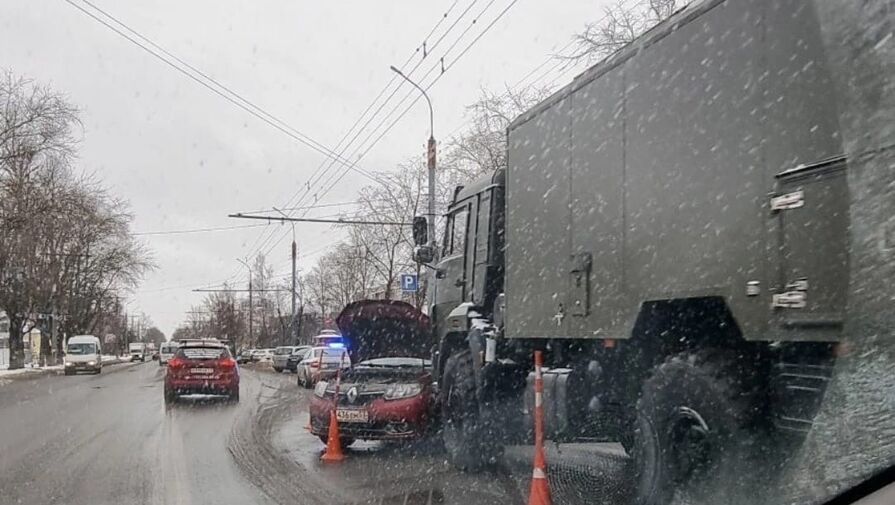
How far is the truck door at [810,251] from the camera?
353 cm

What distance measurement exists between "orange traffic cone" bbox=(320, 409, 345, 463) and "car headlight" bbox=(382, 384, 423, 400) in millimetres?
688

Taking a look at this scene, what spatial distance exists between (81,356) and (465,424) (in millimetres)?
41163

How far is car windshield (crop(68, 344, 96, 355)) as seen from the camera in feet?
148

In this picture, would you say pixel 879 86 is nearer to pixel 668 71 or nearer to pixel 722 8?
Answer: pixel 722 8

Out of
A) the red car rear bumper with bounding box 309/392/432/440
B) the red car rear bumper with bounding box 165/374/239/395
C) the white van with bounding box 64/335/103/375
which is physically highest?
the red car rear bumper with bounding box 309/392/432/440

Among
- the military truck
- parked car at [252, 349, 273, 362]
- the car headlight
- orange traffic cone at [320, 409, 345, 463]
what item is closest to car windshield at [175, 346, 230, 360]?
orange traffic cone at [320, 409, 345, 463]

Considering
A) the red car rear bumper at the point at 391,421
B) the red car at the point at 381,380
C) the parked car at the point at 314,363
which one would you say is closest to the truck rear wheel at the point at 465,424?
the red car rear bumper at the point at 391,421

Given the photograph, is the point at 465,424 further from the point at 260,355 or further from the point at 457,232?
the point at 260,355

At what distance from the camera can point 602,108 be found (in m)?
5.79

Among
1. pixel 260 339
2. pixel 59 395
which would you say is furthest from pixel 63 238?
pixel 260 339

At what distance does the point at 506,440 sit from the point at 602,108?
4.08 metres

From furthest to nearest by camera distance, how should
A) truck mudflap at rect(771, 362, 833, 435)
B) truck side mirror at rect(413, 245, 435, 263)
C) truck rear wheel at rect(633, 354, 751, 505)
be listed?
truck side mirror at rect(413, 245, 435, 263), truck rear wheel at rect(633, 354, 751, 505), truck mudflap at rect(771, 362, 833, 435)

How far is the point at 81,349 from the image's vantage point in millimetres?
45156

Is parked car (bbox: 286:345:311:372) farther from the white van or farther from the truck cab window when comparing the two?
the truck cab window
